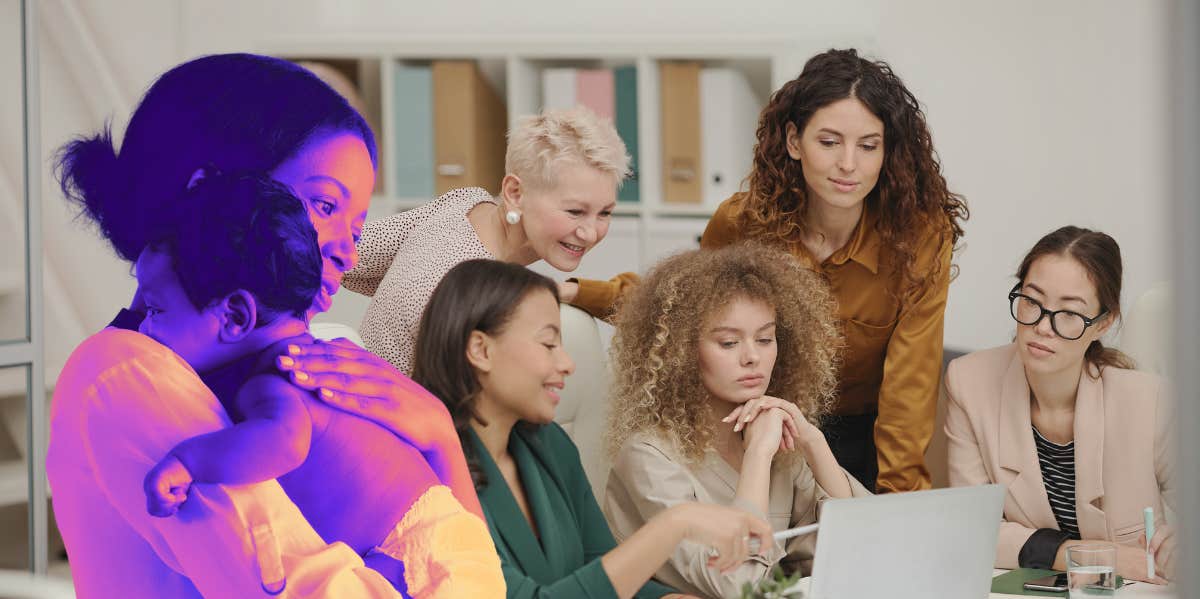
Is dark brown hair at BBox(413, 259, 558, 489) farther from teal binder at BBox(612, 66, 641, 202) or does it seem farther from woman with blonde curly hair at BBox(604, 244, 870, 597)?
teal binder at BBox(612, 66, 641, 202)

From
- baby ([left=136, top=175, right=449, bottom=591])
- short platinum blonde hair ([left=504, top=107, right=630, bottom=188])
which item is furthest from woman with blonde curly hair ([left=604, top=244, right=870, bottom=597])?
baby ([left=136, top=175, right=449, bottom=591])

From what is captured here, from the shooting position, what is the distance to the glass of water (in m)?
1.50

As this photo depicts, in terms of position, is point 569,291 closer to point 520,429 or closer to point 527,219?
point 527,219

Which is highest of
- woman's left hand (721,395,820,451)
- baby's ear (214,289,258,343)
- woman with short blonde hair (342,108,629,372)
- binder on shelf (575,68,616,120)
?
binder on shelf (575,68,616,120)

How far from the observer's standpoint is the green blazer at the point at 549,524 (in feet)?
4.55

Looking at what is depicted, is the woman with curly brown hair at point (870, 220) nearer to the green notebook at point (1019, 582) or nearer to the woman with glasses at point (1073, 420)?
the woman with glasses at point (1073, 420)

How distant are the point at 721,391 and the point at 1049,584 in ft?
1.74

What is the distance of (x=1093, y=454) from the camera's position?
6.34 feet

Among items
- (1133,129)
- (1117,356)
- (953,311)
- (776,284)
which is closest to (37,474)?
(776,284)

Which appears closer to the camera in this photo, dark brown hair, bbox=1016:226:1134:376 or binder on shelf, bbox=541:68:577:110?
dark brown hair, bbox=1016:226:1134:376

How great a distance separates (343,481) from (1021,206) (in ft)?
8.34

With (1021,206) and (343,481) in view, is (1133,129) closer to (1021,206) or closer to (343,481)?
(1021,206)

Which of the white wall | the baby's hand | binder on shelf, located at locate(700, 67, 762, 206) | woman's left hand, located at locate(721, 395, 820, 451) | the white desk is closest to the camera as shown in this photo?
the baby's hand

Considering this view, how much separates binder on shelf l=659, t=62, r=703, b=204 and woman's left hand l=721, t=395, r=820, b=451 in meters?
1.40
